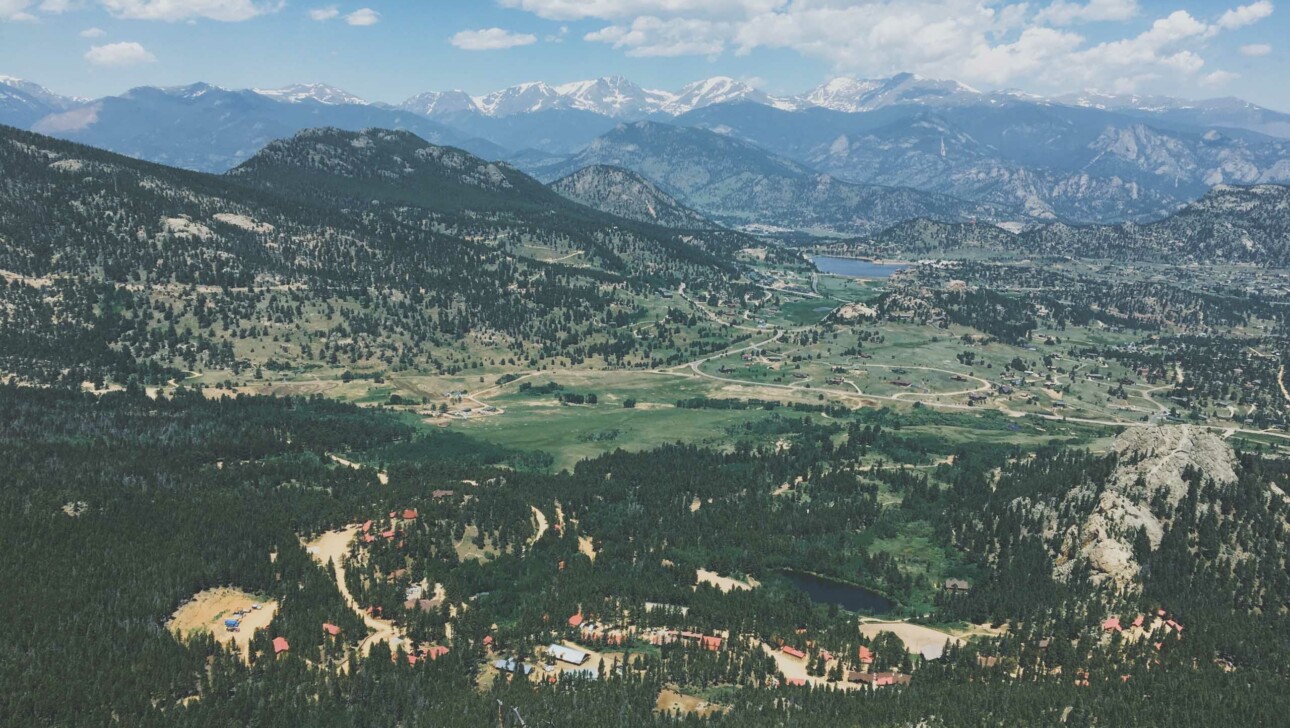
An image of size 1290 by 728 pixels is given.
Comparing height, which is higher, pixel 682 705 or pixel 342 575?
pixel 342 575

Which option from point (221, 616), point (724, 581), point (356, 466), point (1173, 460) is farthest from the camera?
point (356, 466)

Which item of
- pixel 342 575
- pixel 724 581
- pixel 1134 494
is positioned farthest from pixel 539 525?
pixel 1134 494

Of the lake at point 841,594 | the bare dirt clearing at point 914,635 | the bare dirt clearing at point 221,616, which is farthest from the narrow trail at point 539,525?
the bare dirt clearing at point 914,635

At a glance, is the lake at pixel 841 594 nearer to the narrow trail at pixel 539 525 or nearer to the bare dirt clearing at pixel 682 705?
the bare dirt clearing at pixel 682 705

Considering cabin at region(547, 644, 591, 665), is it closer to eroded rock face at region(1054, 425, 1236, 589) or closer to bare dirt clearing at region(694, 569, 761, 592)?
bare dirt clearing at region(694, 569, 761, 592)

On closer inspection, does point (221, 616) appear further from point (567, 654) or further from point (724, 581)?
point (724, 581)

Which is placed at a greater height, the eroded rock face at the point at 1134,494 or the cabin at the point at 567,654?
the eroded rock face at the point at 1134,494

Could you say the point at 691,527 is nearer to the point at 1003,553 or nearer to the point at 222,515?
the point at 1003,553
